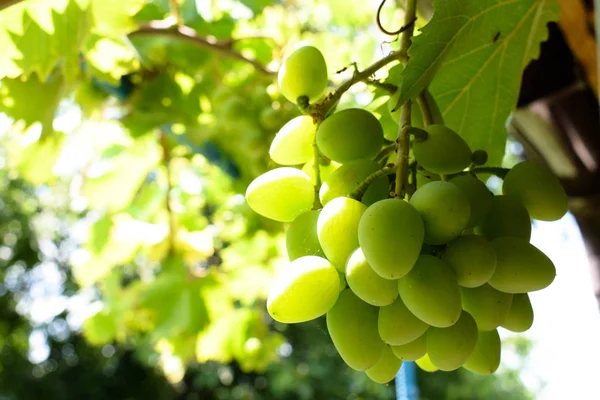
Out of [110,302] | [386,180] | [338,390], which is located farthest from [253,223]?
[338,390]

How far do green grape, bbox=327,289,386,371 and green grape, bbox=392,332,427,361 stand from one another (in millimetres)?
11

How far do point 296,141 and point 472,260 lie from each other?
5.6 inches

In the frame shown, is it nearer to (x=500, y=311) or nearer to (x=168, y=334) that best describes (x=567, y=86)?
(x=500, y=311)

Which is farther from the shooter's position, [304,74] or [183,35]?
[183,35]

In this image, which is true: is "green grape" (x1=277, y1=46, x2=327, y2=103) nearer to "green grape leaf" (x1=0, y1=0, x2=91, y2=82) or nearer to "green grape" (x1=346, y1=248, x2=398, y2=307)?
"green grape" (x1=346, y1=248, x2=398, y2=307)

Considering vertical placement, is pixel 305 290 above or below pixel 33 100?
above

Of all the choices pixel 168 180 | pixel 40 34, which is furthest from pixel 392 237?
pixel 168 180

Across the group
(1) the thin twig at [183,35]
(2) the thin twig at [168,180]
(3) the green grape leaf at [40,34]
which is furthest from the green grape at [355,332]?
(2) the thin twig at [168,180]

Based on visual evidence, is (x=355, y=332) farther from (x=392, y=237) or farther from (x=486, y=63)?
(x=486, y=63)

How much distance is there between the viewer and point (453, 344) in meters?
0.31

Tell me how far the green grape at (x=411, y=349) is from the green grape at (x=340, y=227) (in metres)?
0.06

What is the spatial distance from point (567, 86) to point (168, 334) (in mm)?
881

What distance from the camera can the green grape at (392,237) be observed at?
280mm

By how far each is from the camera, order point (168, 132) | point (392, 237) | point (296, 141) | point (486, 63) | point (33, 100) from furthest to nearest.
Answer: point (168, 132) < point (33, 100) < point (486, 63) < point (296, 141) < point (392, 237)
